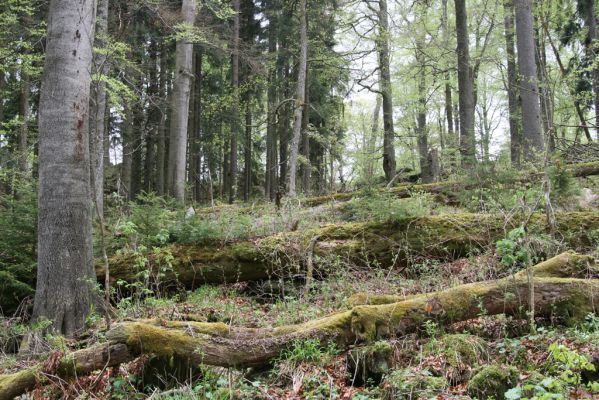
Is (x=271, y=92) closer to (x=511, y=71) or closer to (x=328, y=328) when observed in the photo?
(x=511, y=71)

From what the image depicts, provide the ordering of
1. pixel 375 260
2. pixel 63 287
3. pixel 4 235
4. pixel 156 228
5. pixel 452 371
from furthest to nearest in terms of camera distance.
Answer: pixel 156 228
pixel 4 235
pixel 375 260
pixel 63 287
pixel 452 371

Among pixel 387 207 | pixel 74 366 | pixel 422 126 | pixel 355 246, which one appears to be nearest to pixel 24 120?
pixel 355 246

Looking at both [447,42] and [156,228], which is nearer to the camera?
[156,228]

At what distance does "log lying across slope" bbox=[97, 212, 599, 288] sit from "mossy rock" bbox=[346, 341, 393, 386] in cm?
289

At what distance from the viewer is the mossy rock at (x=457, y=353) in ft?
12.5

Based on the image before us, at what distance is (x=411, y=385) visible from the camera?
353 cm

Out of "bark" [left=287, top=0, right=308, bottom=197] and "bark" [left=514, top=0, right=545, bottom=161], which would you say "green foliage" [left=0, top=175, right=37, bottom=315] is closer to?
"bark" [left=287, top=0, right=308, bottom=197]

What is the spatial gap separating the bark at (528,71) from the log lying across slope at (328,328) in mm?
8265

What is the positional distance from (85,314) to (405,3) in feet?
58.1

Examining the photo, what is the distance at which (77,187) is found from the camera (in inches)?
243

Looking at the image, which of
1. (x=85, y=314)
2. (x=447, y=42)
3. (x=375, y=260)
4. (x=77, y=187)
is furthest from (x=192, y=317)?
(x=447, y=42)

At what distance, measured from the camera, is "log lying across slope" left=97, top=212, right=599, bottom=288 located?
6888 mm

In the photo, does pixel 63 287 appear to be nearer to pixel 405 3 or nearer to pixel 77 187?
pixel 77 187

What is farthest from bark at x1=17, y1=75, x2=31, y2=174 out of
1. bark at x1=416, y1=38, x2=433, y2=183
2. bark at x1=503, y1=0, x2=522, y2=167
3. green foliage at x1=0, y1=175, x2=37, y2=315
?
bark at x1=503, y1=0, x2=522, y2=167
